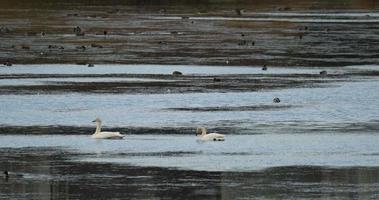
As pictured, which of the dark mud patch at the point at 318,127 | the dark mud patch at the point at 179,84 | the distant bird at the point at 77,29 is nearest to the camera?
the dark mud patch at the point at 318,127

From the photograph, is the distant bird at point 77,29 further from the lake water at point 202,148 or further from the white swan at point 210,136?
the white swan at point 210,136

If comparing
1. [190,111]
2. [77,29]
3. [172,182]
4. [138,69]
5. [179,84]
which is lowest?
[172,182]

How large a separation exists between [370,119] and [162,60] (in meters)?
16.4

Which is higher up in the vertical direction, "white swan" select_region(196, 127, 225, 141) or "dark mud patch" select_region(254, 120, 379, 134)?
"dark mud patch" select_region(254, 120, 379, 134)

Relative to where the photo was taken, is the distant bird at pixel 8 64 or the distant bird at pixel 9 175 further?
the distant bird at pixel 8 64

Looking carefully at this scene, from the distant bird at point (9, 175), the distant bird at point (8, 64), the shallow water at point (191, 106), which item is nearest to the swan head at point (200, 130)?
the shallow water at point (191, 106)

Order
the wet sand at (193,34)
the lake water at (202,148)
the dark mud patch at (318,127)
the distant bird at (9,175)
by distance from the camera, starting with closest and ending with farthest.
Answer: the lake water at (202,148) < the distant bird at (9,175) < the dark mud patch at (318,127) < the wet sand at (193,34)

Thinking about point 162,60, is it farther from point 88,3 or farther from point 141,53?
point 88,3

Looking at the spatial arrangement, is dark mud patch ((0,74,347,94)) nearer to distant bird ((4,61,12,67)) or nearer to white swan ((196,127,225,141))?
distant bird ((4,61,12,67))

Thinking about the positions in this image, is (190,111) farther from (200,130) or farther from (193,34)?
(193,34)

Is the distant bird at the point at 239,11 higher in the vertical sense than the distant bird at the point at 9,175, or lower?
higher

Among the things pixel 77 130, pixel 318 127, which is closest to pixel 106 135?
pixel 77 130

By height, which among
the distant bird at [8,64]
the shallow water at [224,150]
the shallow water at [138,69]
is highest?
the distant bird at [8,64]

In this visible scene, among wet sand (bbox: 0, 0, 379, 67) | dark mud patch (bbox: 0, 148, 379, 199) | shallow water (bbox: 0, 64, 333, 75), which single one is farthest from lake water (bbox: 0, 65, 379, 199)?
wet sand (bbox: 0, 0, 379, 67)
